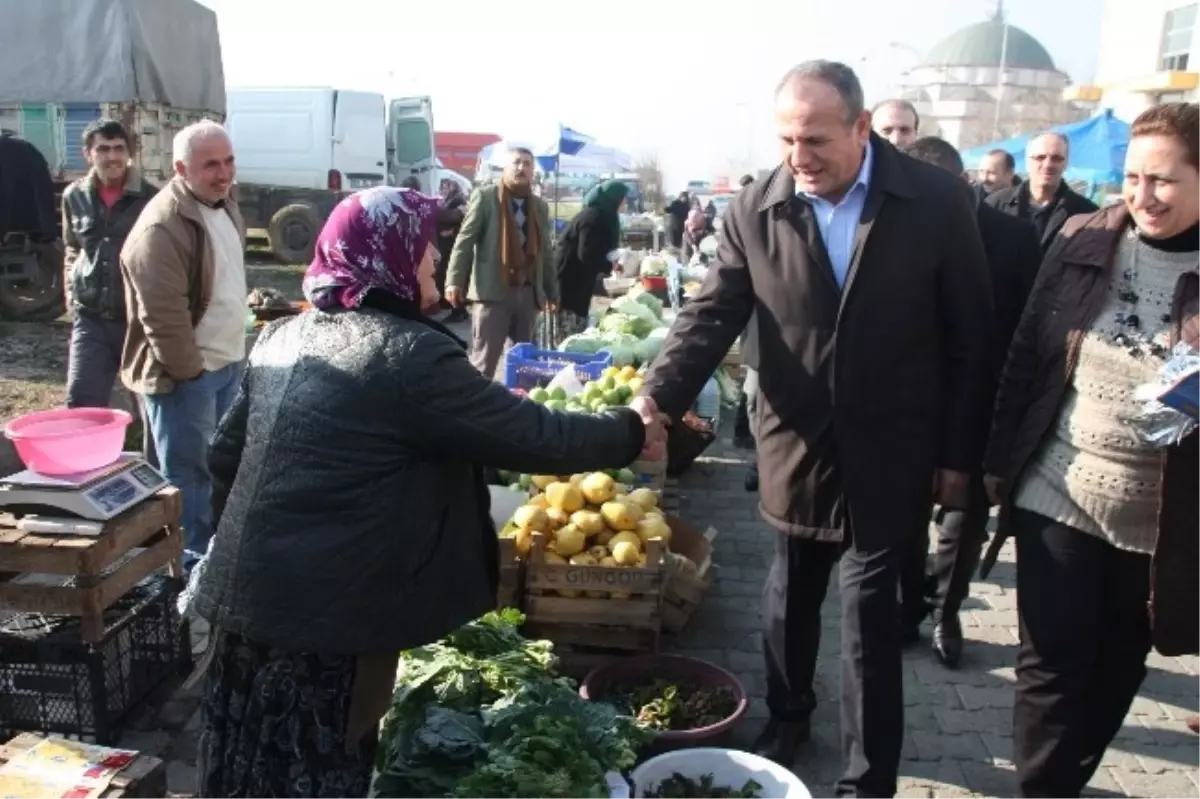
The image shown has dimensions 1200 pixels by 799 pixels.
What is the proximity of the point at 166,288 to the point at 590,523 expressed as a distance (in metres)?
2.06

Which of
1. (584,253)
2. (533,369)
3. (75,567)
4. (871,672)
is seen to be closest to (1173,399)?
(871,672)

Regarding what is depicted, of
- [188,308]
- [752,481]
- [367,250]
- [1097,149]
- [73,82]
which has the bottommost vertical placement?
[752,481]

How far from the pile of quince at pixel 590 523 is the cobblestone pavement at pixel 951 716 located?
0.63 m

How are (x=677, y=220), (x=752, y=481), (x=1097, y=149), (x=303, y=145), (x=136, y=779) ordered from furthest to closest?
1. (x=677, y=220)
2. (x=303, y=145)
3. (x=1097, y=149)
4. (x=752, y=481)
5. (x=136, y=779)

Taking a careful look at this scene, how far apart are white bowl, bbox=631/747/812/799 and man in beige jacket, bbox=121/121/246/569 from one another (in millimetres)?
2427

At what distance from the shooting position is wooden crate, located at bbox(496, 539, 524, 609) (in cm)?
404

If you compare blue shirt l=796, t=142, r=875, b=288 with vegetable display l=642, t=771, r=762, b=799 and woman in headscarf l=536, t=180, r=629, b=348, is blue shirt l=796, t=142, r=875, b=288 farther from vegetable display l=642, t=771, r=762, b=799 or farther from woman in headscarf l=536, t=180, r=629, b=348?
woman in headscarf l=536, t=180, r=629, b=348

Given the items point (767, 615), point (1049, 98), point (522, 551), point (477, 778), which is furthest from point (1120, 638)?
point (1049, 98)

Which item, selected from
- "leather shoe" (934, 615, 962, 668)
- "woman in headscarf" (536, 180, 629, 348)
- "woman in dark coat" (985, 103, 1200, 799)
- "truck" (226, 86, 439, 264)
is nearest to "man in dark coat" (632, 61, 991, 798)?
"woman in dark coat" (985, 103, 1200, 799)

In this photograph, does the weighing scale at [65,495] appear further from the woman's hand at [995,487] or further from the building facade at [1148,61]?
the building facade at [1148,61]

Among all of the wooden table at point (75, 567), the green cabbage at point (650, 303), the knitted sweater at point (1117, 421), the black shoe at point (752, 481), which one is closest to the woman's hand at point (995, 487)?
the knitted sweater at point (1117, 421)

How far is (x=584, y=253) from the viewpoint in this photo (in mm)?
10047

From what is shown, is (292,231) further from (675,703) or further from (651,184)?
(651,184)

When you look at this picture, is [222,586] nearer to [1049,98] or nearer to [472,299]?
[472,299]
